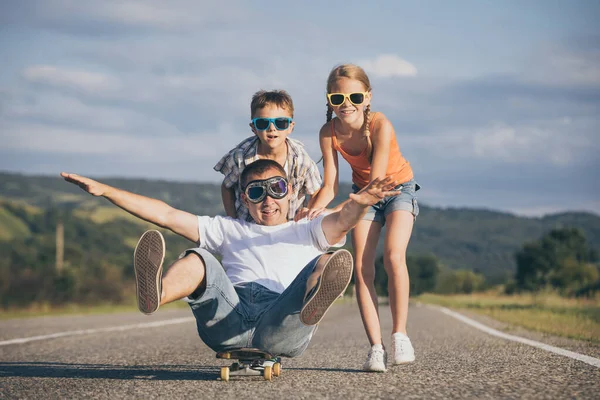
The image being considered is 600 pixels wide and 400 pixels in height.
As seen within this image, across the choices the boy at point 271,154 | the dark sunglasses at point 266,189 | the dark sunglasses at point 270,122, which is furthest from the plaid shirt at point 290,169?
the dark sunglasses at point 266,189

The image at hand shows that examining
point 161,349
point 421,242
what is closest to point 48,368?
point 161,349

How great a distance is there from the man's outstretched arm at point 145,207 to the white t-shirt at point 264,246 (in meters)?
0.09

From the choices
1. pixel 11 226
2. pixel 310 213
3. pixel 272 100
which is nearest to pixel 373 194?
pixel 310 213

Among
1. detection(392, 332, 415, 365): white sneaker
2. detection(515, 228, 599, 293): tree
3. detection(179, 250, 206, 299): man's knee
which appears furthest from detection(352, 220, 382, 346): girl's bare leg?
detection(515, 228, 599, 293): tree

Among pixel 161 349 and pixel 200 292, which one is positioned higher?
pixel 200 292

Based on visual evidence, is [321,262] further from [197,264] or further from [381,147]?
[381,147]

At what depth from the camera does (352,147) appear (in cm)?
583

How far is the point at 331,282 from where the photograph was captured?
4.32 m

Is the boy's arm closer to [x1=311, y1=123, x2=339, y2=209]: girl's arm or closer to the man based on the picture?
[x1=311, y1=123, x2=339, y2=209]: girl's arm

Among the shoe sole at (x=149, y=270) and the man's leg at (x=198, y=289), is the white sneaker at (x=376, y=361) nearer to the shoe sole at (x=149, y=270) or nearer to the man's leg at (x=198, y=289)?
the man's leg at (x=198, y=289)

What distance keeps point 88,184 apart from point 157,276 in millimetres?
879

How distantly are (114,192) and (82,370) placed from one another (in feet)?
5.91

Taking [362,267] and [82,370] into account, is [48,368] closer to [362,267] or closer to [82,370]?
[82,370]

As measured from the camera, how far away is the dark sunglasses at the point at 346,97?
567cm
